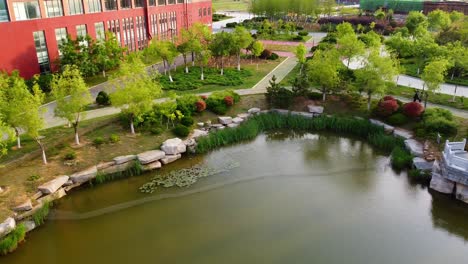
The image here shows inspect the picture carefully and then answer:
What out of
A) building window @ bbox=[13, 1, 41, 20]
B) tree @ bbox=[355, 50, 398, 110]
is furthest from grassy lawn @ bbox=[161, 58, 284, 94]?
building window @ bbox=[13, 1, 41, 20]

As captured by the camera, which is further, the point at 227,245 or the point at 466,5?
the point at 466,5

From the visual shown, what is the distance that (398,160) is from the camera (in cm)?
2098

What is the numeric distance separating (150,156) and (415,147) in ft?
48.4

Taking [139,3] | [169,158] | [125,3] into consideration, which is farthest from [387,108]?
[139,3]

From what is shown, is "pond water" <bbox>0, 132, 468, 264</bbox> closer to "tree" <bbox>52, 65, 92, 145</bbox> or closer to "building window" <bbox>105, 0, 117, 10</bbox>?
"tree" <bbox>52, 65, 92, 145</bbox>

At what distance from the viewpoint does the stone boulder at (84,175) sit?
19.2m

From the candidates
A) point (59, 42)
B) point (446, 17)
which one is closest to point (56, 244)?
point (59, 42)

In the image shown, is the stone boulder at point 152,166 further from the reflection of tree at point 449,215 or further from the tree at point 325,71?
the reflection of tree at point 449,215

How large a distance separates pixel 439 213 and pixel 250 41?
24.3 m

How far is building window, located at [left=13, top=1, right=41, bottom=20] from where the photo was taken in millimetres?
29245

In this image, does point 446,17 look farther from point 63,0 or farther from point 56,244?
point 56,244

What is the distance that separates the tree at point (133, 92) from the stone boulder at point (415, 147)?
14.9 metres

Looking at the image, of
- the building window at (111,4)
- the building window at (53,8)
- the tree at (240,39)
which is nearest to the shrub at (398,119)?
the tree at (240,39)

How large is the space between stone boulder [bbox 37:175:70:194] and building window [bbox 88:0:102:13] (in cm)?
2214
